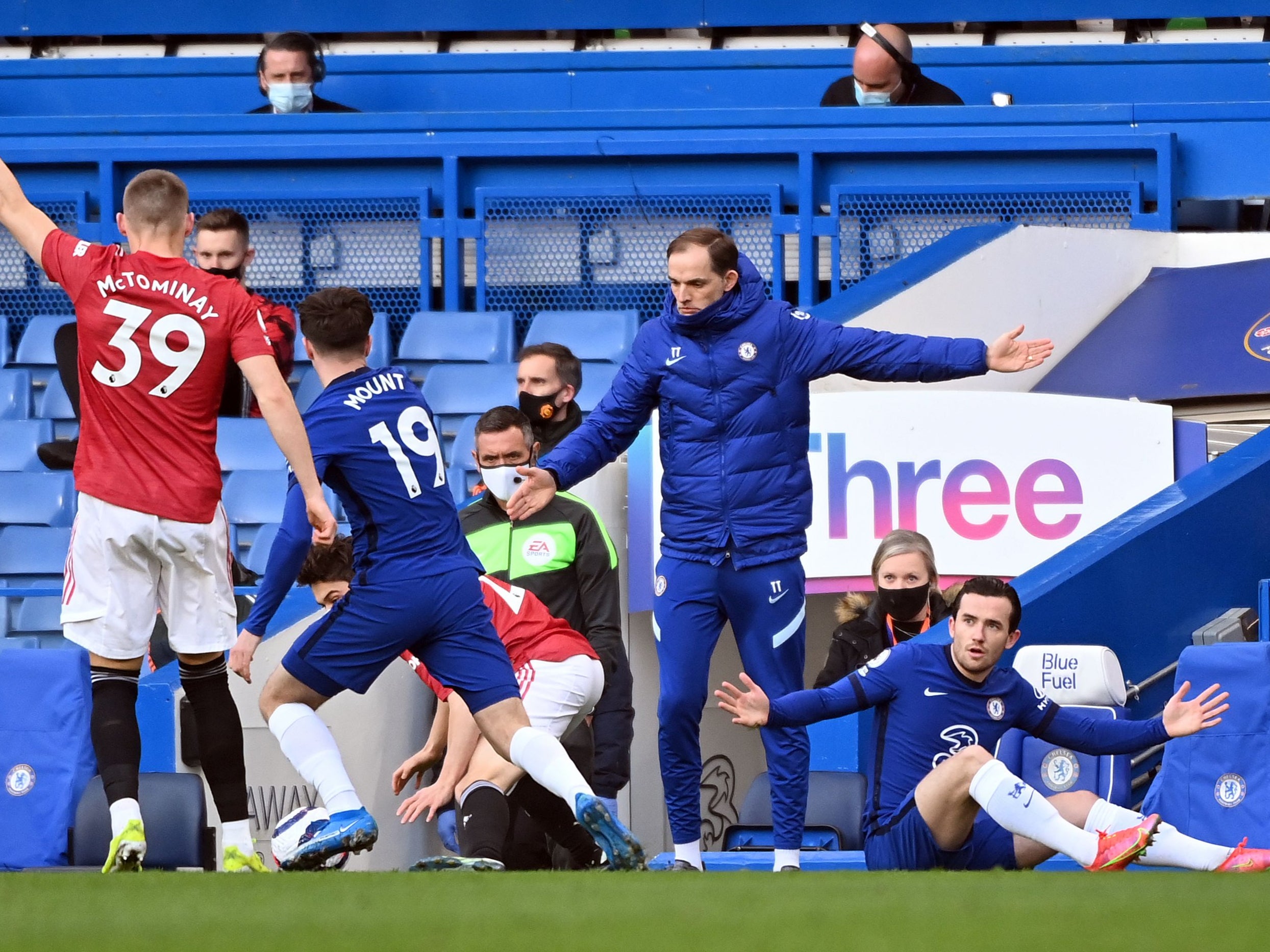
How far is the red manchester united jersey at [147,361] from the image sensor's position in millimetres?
5270

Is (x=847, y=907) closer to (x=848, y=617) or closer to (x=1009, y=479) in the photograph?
(x=848, y=617)

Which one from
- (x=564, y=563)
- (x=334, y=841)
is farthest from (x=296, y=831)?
(x=564, y=563)

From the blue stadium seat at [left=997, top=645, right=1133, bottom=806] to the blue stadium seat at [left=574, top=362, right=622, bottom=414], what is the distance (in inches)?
117

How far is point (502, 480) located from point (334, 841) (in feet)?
6.35

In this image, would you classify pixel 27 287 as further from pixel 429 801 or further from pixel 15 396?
pixel 429 801

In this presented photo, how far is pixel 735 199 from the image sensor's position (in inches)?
406

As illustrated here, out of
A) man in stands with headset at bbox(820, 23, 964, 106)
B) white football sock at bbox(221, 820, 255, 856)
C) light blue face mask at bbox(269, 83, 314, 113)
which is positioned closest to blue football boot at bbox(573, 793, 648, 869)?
white football sock at bbox(221, 820, 255, 856)

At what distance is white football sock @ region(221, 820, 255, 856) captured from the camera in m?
5.25

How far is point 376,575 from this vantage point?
5.32 metres

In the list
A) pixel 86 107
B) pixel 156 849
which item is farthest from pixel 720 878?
pixel 86 107

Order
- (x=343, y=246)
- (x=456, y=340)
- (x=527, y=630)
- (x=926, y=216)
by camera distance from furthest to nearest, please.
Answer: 1. (x=343, y=246)
2. (x=926, y=216)
3. (x=456, y=340)
4. (x=527, y=630)

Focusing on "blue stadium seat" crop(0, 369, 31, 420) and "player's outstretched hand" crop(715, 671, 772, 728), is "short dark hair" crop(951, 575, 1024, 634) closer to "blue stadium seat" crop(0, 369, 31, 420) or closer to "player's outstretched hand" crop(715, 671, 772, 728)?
"player's outstretched hand" crop(715, 671, 772, 728)

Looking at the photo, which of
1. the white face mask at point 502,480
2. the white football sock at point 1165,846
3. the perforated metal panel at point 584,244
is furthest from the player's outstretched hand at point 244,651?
the perforated metal panel at point 584,244

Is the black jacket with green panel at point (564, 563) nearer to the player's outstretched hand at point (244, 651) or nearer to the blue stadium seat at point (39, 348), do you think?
the player's outstretched hand at point (244, 651)
